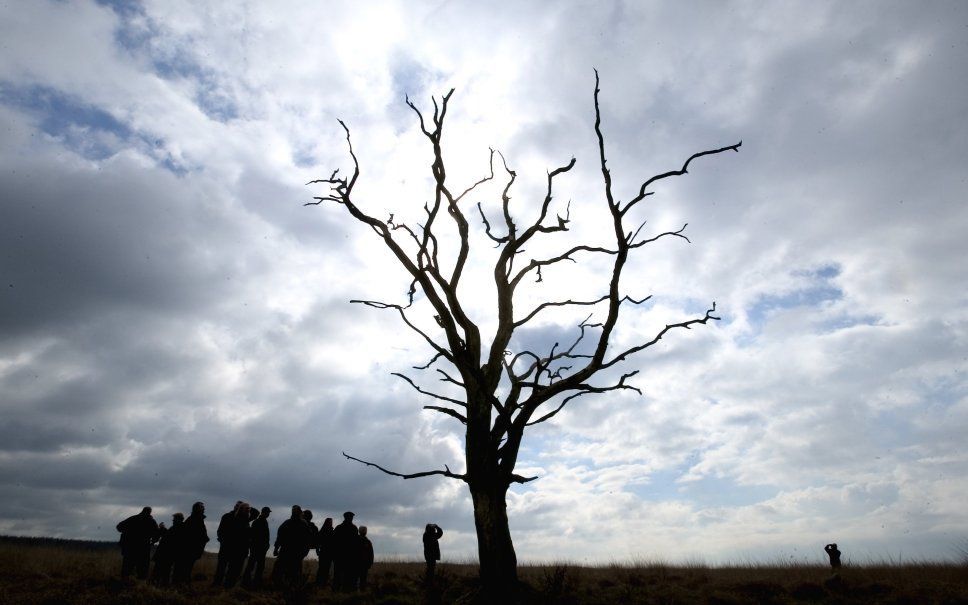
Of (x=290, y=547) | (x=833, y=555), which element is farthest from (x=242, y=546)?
(x=833, y=555)

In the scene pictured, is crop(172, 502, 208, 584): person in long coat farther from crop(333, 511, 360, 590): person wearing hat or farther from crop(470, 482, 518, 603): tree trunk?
crop(470, 482, 518, 603): tree trunk

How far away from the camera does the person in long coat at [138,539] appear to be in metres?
11.2

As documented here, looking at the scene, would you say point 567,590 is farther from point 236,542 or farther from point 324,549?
point 236,542

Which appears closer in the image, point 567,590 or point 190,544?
point 567,590

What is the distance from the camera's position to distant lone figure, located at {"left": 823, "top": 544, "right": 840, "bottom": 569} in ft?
46.7

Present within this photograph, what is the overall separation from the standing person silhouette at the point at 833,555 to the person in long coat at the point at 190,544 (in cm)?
1427

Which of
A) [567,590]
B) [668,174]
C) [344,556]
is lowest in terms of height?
[567,590]

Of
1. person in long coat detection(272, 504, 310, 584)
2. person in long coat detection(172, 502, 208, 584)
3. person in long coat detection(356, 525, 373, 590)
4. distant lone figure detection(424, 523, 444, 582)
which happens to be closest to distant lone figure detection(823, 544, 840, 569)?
distant lone figure detection(424, 523, 444, 582)

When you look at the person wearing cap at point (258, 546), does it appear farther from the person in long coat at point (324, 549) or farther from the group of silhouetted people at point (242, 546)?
the person in long coat at point (324, 549)

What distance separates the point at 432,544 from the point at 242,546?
12.3 ft

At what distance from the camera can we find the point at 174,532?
449 inches

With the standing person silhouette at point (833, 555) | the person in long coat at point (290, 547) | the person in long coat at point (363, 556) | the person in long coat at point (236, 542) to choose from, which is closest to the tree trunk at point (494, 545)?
the person in long coat at point (363, 556)

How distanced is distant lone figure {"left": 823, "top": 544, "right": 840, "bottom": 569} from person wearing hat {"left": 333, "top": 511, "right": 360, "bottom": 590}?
1136 cm

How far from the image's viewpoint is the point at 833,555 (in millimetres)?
14406
